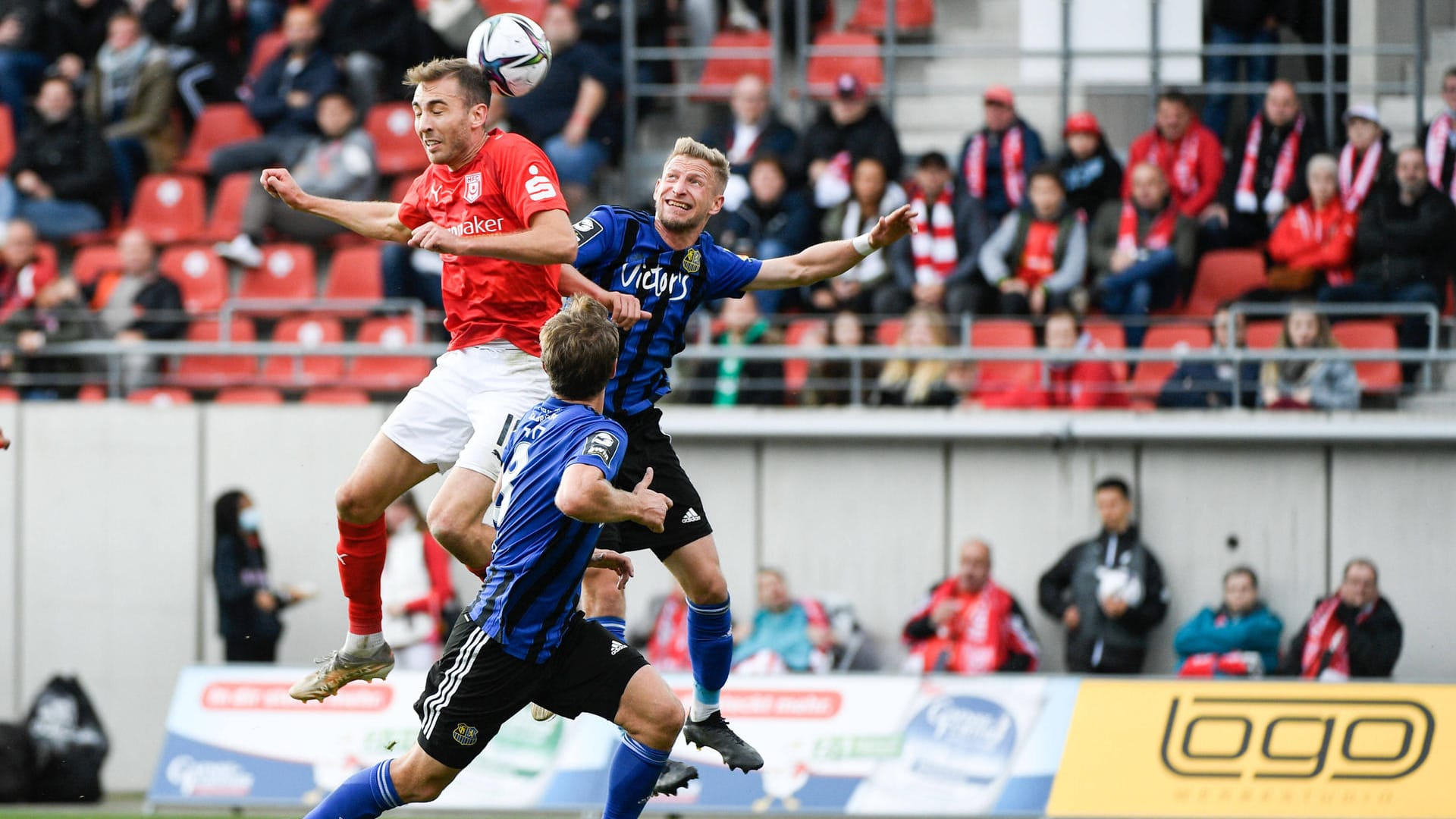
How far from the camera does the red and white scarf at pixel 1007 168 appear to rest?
45.1 feet

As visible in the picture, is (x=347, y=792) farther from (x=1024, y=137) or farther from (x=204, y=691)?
(x=1024, y=137)

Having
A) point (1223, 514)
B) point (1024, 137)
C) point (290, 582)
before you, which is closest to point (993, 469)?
point (1223, 514)

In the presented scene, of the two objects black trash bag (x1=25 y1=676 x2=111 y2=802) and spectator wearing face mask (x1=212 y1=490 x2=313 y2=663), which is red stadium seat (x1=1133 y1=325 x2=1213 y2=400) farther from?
black trash bag (x1=25 y1=676 x2=111 y2=802)

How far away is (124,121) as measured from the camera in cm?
1559

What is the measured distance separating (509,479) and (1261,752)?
6345 millimetres

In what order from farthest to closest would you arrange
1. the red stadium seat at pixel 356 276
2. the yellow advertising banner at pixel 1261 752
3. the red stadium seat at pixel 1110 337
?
the red stadium seat at pixel 356 276 → the red stadium seat at pixel 1110 337 → the yellow advertising banner at pixel 1261 752

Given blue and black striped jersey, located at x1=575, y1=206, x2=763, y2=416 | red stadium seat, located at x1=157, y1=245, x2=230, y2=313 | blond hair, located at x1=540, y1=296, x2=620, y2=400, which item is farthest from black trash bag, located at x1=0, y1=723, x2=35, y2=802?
blond hair, located at x1=540, y1=296, x2=620, y2=400

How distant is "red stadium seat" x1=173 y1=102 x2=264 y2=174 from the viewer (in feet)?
51.4

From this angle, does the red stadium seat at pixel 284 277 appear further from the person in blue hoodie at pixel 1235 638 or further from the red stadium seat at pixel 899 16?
the person in blue hoodie at pixel 1235 638

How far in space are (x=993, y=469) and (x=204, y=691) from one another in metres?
5.63

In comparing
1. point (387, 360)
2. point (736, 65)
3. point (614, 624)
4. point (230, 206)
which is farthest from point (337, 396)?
point (614, 624)

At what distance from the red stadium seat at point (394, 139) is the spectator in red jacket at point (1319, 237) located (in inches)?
263

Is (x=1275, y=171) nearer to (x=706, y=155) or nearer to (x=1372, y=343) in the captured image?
(x=1372, y=343)

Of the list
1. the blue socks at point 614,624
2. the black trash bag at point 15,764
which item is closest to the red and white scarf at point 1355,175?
the blue socks at point 614,624
